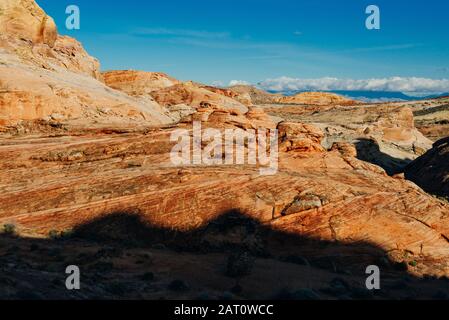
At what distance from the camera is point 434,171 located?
51188 mm

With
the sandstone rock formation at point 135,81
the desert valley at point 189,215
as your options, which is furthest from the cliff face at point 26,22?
the sandstone rock formation at point 135,81

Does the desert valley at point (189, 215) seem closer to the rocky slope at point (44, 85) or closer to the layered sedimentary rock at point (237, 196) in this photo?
the layered sedimentary rock at point (237, 196)

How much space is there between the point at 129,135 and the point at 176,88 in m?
50.0

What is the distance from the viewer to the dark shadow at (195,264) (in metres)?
20.7

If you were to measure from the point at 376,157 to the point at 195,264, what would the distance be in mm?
43637

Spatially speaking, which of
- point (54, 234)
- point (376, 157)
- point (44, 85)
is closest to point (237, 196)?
point (54, 234)

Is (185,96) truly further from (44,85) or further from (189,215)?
(189,215)

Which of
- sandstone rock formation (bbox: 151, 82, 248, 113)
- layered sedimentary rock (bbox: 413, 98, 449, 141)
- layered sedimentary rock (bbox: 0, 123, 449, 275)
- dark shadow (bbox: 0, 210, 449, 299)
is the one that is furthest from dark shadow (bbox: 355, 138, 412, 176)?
dark shadow (bbox: 0, 210, 449, 299)

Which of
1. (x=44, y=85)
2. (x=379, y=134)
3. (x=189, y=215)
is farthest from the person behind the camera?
(x=379, y=134)

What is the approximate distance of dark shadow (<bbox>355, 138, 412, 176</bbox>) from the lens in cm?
6114

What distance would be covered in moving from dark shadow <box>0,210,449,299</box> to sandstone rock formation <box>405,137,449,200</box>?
2365 cm

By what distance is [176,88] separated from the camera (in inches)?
3371
